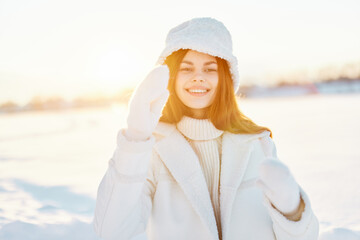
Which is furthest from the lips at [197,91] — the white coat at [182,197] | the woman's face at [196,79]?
the white coat at [182,197]

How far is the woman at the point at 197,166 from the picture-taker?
3.94 ft

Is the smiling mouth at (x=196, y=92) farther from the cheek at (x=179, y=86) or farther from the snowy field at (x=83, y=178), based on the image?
the snowy field at (x=83, y=178)

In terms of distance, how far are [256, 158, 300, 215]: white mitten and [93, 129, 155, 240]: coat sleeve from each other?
43cm

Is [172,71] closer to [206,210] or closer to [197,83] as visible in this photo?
[197,83]

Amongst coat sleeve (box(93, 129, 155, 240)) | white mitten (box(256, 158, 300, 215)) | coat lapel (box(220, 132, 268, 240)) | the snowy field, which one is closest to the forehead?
coat lapel (box(220, 132, 268, 240))

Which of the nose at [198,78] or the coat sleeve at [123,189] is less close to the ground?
the nose at [198,78]

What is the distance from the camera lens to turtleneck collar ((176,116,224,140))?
67.0 inches

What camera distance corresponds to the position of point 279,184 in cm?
113

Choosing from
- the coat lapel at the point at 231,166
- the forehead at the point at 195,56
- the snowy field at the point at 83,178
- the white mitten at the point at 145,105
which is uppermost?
the forehead at the point at 195,56

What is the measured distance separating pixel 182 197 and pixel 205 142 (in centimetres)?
33

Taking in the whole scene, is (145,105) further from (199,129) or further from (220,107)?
(220,107)

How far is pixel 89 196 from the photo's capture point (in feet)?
9.74

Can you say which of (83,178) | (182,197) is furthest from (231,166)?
(83,178)

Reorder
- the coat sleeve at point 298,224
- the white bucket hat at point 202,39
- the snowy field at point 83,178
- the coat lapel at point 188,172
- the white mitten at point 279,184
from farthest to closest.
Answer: the snowy field at point 83,178 < the white bucket hat at point 202,39 < the coat lapel at point 188,172 < the coat sleeve at point 298,224 < the white mitten at point 279,184
